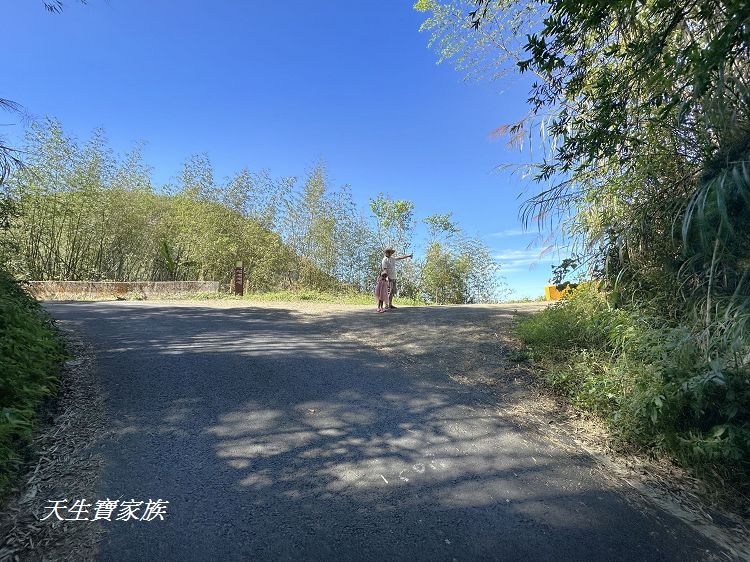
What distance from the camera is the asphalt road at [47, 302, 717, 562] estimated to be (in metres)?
1.62

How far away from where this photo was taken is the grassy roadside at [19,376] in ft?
6.34

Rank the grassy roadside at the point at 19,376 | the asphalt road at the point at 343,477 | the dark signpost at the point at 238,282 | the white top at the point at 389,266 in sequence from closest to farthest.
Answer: the asphalt road at the point at 343,477 → the grassy roadside at the point at 19,376 → the white top at the point at 389,266 → the dark signpost at the point at 238,282

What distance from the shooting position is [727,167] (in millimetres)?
2424

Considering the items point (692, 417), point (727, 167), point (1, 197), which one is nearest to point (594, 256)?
point (727, 167)

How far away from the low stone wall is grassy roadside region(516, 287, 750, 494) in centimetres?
1079

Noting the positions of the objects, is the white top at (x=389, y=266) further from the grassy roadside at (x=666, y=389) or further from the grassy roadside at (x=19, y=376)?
the grassy roadside at (x=19, y=376)

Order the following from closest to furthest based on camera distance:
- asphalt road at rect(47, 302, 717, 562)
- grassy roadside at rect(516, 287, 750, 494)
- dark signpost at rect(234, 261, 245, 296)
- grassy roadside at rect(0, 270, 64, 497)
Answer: asphalt road at rect(47, 302, 717, 562), grassy roadside at rect(0, 270, 64, 497), grassy roadside at rect(516, 287, 750, 494), dark signpost at rect(234, 261, 245, 296)

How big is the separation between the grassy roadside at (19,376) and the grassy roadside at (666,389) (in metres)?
3.45

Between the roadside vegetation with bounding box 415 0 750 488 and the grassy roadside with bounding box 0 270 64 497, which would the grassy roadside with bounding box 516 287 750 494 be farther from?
the grassy roadside with bounding box 0 270 64 497

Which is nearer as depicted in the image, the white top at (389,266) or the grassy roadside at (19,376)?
the grassy roadside at (19,376)

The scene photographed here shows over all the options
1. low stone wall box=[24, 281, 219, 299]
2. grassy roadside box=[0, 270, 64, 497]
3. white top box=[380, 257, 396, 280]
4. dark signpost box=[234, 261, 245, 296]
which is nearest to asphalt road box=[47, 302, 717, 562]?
grassy roadside box=[0, 270, 64, 497]

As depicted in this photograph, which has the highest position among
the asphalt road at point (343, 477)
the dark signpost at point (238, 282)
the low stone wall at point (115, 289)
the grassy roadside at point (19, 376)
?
the dark signpost at point (238, 282)

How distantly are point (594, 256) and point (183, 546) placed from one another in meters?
3.65

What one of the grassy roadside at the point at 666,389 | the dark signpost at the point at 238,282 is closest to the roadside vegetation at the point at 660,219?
the grassy roadside at the point at 666,389
